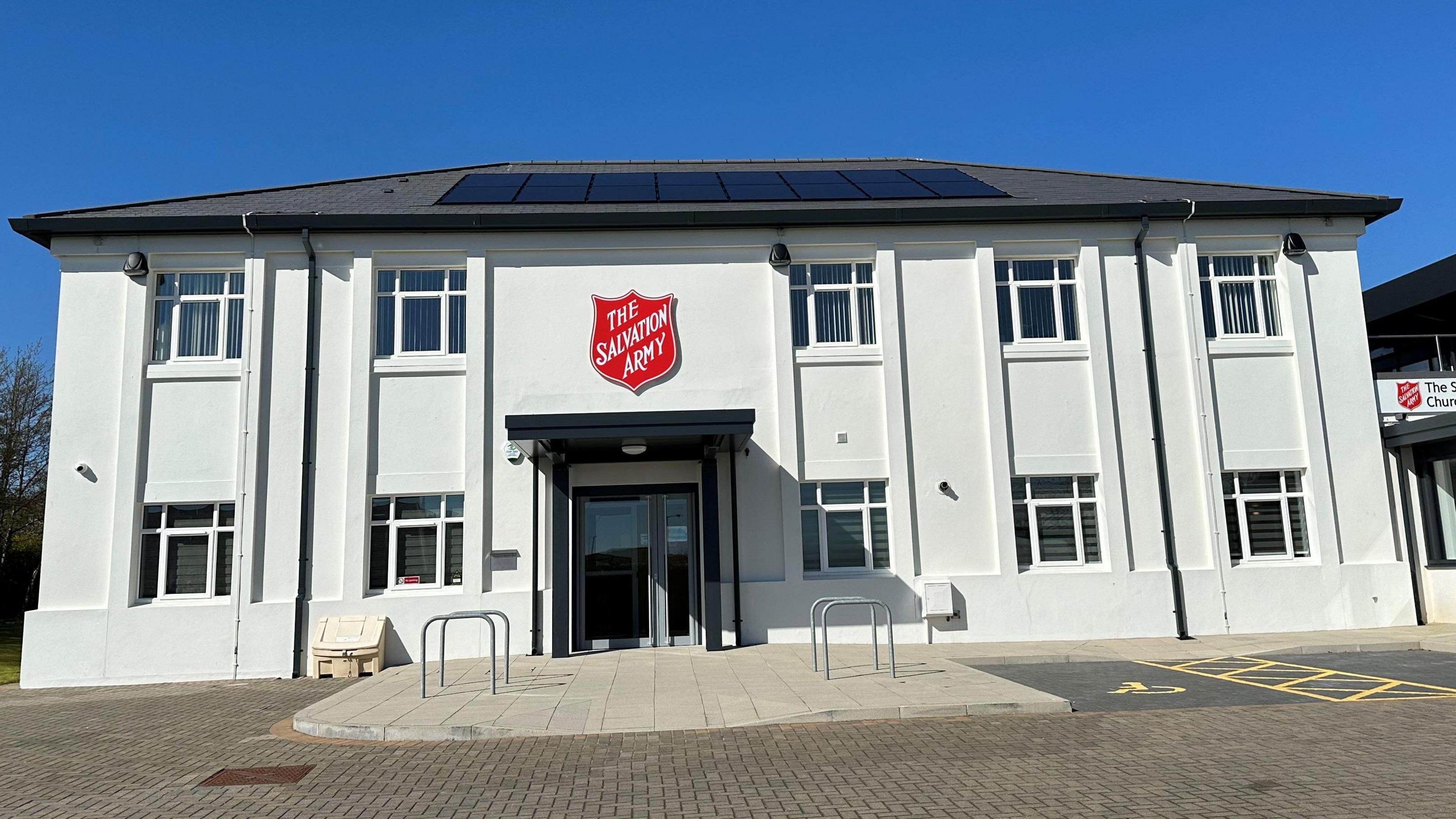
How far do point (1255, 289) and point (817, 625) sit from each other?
933cm

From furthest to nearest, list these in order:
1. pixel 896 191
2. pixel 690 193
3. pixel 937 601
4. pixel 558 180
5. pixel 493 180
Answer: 1. pixel 558 180
2. pixel 493 180
3. pixel 896 191
4. pixel 690 193
5. pixel 937 601

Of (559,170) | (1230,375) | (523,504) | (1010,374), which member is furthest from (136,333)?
(1230,375)

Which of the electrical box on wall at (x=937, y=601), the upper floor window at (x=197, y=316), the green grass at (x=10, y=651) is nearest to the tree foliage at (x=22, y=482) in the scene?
the green grass at (x=10, y=651)

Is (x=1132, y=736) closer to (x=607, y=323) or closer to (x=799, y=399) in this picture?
(x=799, y=399)

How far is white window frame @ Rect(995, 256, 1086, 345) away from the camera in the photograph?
1535cm

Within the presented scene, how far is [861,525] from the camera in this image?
1473 centimetres

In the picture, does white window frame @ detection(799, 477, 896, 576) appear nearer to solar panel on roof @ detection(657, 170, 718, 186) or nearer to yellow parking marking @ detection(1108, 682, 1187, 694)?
yellow parking marking @ detection(1108, 682, 1187, 694)

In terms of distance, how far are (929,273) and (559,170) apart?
959 centimetres

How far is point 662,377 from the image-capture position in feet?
48.3

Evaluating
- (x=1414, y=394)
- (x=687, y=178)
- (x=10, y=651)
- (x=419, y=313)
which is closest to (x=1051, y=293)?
(x=1414, y=394)

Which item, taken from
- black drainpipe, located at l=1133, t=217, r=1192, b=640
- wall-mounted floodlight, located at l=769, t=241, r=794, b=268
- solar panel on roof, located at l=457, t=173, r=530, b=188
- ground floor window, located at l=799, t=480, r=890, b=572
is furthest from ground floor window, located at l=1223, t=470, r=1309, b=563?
solar panel on roof, located at l=457, t=173, r=530, b=188

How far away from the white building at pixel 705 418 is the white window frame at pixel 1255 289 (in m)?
0.05

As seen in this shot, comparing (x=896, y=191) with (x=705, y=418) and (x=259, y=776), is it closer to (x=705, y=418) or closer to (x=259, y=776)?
(x=705, y=418)

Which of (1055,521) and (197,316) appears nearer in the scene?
(197,316)
